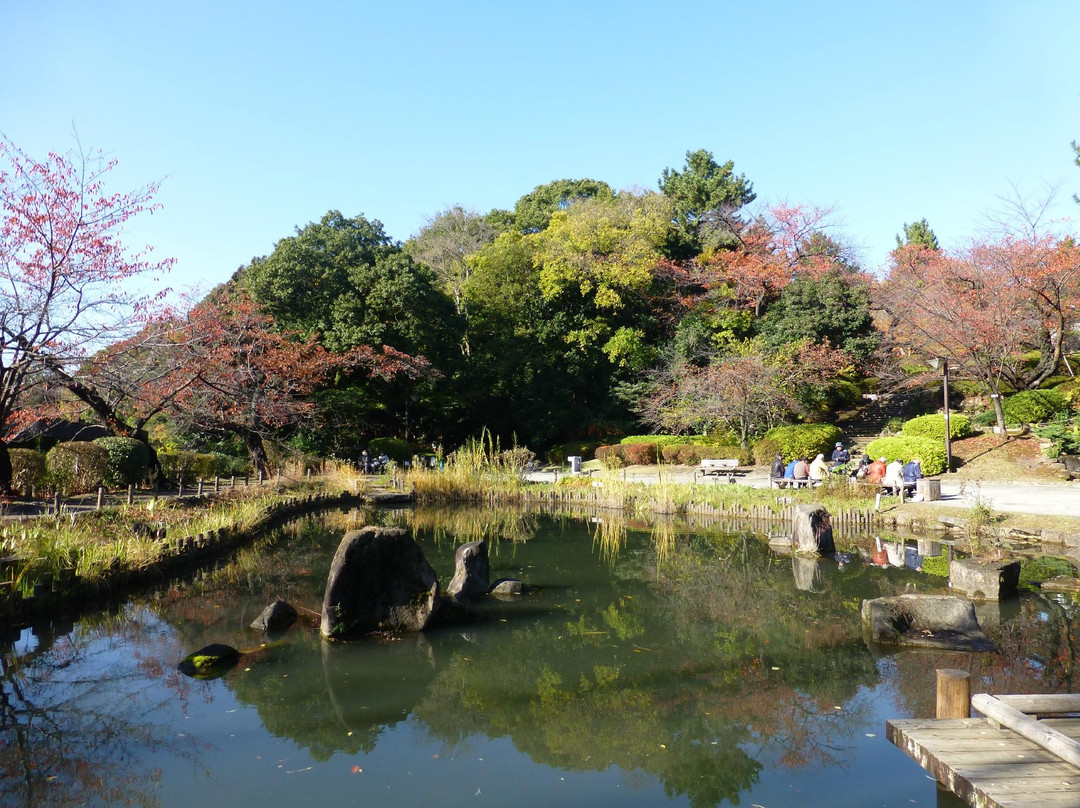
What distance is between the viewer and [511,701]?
4.89 meters

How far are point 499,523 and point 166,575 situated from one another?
18.8ft

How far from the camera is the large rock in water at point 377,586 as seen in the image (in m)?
6.10

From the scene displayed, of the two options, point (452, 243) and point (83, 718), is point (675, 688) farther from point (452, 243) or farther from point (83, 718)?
point (452, 243)

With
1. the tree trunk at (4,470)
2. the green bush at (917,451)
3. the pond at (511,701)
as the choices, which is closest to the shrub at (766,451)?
the green bush at (917,451)

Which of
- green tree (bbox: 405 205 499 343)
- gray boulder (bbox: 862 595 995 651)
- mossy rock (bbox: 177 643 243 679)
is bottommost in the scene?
mossy rock (bbox: 177 643 243 679)

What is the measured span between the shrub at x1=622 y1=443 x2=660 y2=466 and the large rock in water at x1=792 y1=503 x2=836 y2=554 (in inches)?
390

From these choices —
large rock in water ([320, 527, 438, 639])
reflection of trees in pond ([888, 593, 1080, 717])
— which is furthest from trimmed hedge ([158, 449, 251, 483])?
reflection of trees in pond ([888, 593, 1080, 717])

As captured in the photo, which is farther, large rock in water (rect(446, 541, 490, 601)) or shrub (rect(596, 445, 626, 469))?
shrub (rect(596, 445, 626, 469))

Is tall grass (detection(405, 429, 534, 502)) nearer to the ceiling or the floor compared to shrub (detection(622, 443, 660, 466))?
nearer to the floor

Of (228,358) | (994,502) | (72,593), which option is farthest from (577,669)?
(228,358)

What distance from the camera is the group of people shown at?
12.7 metres

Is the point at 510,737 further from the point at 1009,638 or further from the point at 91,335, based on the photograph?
the point at 91,335

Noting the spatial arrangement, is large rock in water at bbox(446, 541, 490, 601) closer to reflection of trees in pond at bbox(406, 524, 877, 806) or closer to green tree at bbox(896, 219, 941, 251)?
reflection of trees in pond at bbox(406, 524, 877, 806)

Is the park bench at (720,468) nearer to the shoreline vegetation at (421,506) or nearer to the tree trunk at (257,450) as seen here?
the shoreline vegetation at (421,506)
